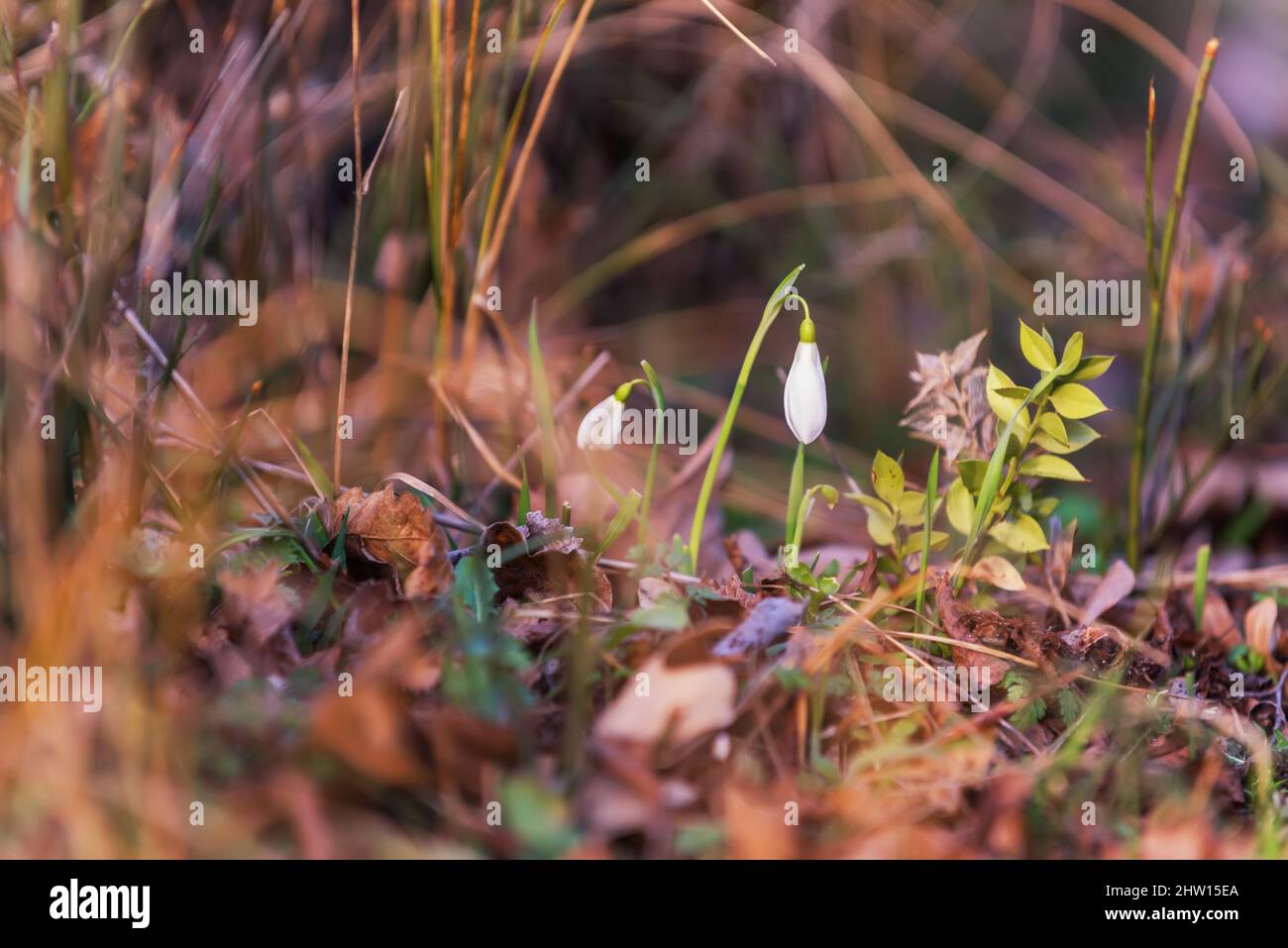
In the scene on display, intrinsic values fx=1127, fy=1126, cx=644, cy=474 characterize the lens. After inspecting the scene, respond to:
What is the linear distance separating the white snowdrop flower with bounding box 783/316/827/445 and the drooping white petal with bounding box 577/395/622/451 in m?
0.19

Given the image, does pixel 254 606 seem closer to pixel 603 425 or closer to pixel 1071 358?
pixel 603 425

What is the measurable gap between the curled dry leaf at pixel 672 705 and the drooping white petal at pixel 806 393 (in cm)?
29

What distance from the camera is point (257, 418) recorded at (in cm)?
154

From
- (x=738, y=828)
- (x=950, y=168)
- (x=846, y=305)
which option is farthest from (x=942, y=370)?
(x=950, y=168)

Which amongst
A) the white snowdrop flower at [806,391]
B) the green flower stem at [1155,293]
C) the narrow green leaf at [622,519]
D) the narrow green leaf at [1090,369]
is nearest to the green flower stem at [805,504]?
the white snowdrop flower at [806,391]

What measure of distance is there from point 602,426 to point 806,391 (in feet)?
0.74

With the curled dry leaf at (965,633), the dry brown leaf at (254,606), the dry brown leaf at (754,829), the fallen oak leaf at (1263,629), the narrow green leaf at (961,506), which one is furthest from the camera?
the fallen oak leaf at (1263,629)

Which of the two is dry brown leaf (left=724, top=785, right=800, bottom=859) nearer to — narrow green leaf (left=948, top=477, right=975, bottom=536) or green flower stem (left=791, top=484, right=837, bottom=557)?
green flower stem (left=791, top=484, right=837, bottom=557)

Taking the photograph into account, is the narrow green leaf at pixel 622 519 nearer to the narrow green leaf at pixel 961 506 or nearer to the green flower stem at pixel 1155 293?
the narrow green leaf at pixel 961 506

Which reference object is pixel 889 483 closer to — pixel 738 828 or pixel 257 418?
pixel 738 828

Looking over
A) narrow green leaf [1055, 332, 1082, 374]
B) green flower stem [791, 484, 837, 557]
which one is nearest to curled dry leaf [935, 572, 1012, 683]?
green flower stem [791, 484, 837, 557]

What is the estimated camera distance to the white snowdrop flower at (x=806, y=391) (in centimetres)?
119

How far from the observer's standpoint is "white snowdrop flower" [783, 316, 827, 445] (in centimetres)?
119

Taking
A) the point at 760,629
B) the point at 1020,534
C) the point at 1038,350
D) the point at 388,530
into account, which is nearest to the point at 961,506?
the point at 1020,534
